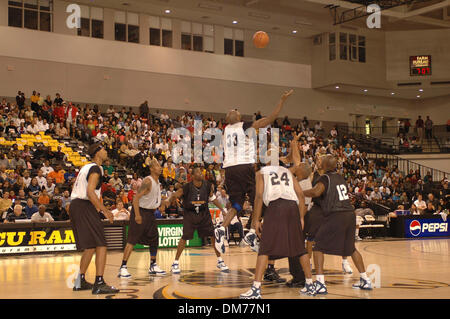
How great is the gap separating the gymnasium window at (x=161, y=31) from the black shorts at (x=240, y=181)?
2386cm

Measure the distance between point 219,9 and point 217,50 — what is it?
3.36 m

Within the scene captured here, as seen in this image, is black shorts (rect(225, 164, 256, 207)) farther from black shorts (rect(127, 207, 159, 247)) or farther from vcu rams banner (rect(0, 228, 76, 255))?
vcu rams banner (rect(0, 228, 76, 255))

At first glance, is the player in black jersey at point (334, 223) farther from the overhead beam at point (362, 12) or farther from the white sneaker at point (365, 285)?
the overhead beam at point (362, 12)

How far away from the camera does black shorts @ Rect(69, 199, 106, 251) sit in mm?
7625

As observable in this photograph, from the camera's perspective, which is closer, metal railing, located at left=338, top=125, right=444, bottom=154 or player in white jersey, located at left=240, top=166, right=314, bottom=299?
player in white jersey, located at left=240, top=166, right=314, bottom=299

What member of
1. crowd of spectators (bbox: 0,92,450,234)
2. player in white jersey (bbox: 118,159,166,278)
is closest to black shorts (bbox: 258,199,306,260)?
player in white jersey (bbox: 118,159,166,278)

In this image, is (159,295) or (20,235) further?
(20,235)

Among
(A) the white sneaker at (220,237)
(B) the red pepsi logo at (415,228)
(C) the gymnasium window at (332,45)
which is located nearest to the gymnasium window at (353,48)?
(C) the gymnasium window at (332,45)

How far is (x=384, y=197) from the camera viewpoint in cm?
2497

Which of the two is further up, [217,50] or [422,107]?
[217,50]

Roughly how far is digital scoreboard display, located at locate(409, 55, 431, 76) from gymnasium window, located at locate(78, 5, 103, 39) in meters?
20.2

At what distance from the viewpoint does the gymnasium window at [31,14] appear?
27.1 metres

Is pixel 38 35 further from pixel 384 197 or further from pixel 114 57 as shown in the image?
pixel 384 197
